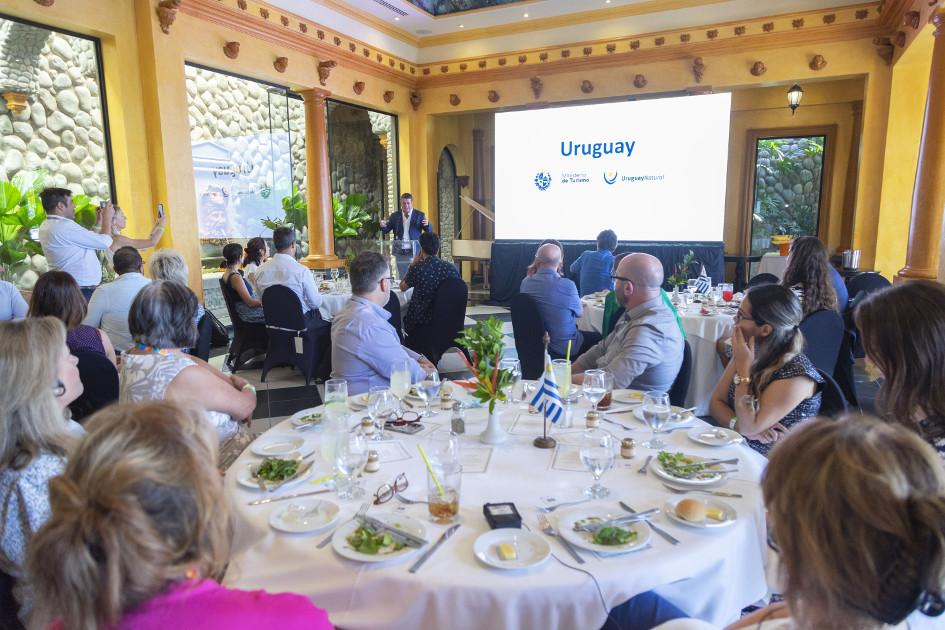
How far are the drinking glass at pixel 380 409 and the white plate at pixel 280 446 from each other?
Result: 234mm

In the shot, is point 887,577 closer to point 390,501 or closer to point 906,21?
point 390,501

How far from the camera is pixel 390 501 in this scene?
5.26ft

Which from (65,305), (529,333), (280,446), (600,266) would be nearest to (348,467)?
(280,446)

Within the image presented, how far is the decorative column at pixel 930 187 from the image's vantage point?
5559 mm

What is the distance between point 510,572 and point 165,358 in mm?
1655

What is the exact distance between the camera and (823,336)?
339 cm

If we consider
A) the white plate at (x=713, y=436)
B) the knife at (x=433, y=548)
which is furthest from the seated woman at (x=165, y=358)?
the white plate at (x=713, y=436)

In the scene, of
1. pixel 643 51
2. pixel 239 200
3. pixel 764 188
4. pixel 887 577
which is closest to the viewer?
pixel 887 577

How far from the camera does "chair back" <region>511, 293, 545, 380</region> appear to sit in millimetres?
4082

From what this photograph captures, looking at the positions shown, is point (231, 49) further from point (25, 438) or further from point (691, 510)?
point (691, 510)

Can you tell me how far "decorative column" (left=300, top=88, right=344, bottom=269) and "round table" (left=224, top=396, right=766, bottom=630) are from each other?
7.53m

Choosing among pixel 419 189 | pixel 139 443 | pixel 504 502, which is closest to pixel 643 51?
pixel 419 189

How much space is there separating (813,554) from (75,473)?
1.08 m

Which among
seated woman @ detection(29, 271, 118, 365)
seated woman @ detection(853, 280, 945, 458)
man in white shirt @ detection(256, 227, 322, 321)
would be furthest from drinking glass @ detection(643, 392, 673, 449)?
man in white shirt @ detection(256, 227, 322, 321)
